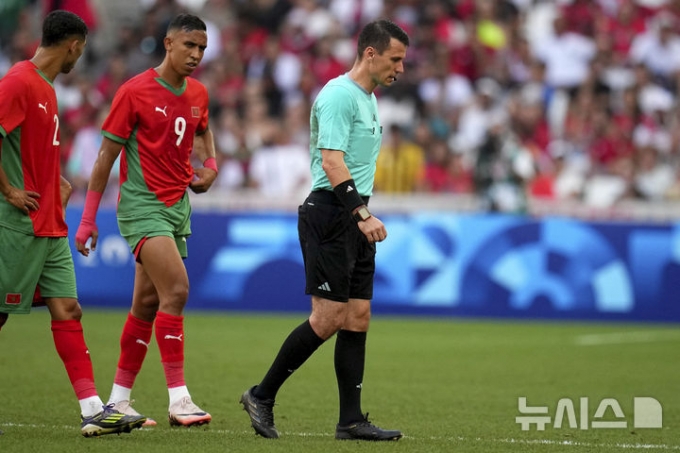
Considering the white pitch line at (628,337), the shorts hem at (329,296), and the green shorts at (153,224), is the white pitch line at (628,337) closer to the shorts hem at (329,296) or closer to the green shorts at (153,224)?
the green shorts at (153,224)

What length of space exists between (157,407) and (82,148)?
35.5 ft

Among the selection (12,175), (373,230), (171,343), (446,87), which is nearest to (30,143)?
(12,175)

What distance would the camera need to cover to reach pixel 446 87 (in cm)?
2153

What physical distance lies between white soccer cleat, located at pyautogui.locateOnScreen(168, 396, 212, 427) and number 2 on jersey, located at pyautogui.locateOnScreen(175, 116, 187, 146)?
5.60ft

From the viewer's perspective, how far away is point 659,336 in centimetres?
1525

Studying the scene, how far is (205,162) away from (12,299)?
2032 mm

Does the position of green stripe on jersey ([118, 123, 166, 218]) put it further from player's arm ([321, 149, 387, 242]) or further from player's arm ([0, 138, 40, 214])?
player's arm ([321, 149, 387, 242])

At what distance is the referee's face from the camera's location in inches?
298

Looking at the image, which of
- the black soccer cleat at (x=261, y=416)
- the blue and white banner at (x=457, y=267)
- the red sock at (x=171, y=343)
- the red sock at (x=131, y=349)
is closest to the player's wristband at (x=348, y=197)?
the black soccer cleat at (x=261, y=416)

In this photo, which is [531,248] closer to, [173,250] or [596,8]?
[596,8]

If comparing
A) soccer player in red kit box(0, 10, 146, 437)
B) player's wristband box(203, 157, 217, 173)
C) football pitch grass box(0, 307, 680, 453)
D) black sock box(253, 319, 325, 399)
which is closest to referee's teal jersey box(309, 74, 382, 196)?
black sock box(253, 319, 325, 399)

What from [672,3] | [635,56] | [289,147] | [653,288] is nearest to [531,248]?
[653,288]

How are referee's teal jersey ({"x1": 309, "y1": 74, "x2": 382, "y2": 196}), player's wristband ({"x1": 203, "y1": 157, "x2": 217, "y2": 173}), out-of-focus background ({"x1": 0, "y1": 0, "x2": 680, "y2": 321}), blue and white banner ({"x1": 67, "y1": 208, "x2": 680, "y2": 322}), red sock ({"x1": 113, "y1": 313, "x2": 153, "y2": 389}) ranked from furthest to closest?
out-of-focus background ({"x1": 0, "y1": 0, "x2": 680, "y2": 321})
blue and white banner ({"x1": 67, "y1": 208, "x2": 680, "y2": 322})
player's wristband ({"x1": 203, "y1": 157, "x2": 217, "y2": 173})
red sock ({"x1": 113, "y1": 313, "x2": 153, "y2": 389})
referee's teal jersey ({"x1": 309, "y1": 74, "x2": 382, "y2": 196})

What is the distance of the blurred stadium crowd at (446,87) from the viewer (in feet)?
62.1
